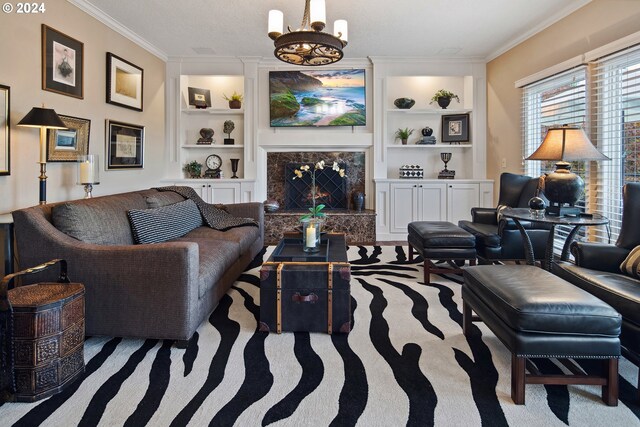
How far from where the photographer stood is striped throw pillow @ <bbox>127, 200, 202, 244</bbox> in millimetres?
3049

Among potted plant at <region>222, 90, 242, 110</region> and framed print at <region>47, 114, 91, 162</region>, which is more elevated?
potted plant at <region>222, 90, 242, 110</region>

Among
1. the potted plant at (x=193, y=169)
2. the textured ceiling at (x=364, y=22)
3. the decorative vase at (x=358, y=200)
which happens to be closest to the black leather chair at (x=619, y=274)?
the textured ceiling at (x=364, y=22)

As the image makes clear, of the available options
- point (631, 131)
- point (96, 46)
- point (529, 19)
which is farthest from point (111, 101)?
point (631, 131)

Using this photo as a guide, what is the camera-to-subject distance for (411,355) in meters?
2.25

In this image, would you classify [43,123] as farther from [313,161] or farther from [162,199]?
[313,161]

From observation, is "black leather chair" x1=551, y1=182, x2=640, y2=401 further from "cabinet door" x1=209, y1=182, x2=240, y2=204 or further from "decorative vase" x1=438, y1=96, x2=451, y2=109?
"cabinet door" x1=209, y1=182, x2=240, y2=204

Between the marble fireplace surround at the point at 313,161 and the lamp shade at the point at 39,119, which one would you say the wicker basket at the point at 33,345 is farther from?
the marble fireplace surround at the point at 313,161

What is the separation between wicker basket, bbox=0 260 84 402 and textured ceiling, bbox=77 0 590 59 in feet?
10.4

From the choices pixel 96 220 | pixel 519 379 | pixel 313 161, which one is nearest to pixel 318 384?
pixel 519 379

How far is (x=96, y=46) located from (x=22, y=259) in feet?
8.89

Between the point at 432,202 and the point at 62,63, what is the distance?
189 inches

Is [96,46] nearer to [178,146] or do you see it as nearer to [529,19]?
[178,146]

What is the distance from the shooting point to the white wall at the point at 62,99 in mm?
3021

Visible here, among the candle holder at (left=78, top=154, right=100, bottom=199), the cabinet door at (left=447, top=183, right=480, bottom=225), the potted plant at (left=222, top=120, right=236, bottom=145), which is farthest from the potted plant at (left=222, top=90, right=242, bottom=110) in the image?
the cabinet door at (left=447, top=183, right=480, bottom=225)
